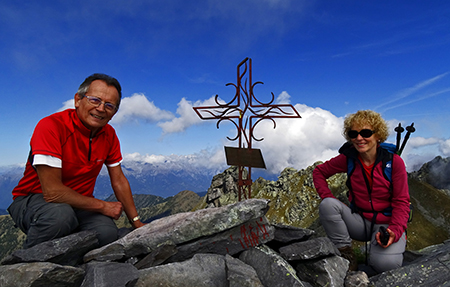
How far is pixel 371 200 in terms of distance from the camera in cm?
680

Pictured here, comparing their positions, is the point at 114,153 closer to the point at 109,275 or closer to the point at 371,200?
the point at 109,275

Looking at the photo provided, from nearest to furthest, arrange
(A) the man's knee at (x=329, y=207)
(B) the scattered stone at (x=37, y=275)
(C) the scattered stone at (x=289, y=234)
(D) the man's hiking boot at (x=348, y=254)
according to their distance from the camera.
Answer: (B) the scattered stone at (x=37, y=275), (D) the man's hiking boot at (x=348, y=254), (C) the scattered stone at (x=289, y=234), (A) the man's knee at (x=329, y=207)

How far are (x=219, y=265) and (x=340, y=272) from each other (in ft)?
8.65

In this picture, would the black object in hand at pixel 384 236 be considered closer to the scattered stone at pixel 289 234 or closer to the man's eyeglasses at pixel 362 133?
the scattered stone at pixel 289 234

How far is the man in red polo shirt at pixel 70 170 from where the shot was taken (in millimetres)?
5922

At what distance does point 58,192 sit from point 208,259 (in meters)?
3.64

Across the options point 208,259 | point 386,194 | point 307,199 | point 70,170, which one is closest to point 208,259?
point 208,259

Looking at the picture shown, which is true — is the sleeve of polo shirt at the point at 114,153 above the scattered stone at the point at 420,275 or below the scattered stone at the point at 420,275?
above

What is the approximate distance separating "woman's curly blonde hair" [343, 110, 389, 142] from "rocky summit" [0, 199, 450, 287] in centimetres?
291

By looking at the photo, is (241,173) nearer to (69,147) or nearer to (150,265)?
(150,265)

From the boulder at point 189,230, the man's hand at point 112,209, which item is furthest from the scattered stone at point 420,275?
the man's hand at point 112,209

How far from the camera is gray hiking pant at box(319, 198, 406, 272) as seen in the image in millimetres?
6473

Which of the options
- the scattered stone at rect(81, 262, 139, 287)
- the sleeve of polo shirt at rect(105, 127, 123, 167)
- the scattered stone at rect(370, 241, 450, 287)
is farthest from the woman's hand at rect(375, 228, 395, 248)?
the sleeve of polo shirt at rect(105, 127, 123, 167)

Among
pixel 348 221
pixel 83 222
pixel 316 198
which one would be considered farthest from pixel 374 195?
pixel 316 198
